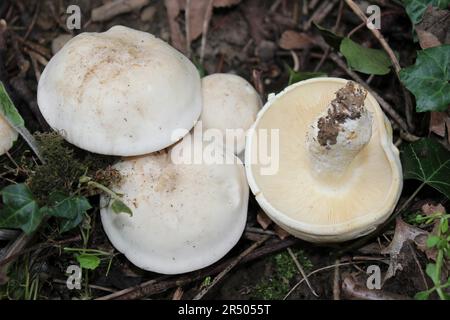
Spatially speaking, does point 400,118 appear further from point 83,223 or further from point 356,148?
point 83,223

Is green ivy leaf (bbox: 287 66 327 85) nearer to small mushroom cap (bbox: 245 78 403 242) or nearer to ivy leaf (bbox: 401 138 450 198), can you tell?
small mushroom cap (bbox: 245 78 403 242)

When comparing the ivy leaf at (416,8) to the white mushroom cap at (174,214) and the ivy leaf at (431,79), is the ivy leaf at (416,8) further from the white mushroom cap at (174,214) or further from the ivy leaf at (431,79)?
the white mushroom cap at (174,214)

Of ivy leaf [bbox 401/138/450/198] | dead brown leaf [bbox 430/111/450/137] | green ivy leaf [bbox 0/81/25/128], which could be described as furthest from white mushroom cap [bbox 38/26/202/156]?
dead brown leaf [bbox 430/111/450/137]

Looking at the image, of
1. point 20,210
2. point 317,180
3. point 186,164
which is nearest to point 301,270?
point 317,180

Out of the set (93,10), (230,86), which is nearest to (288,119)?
(230,86)

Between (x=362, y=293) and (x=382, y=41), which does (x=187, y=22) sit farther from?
(x=362, y=293)

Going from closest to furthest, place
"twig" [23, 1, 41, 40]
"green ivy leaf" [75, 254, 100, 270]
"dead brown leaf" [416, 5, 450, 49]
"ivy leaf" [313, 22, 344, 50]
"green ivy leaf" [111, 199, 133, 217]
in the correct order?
"green ivy leaf" [111, 199, 133, 217] → "green ivy leaf" [75, 254, 100, 270] → "dead brown leaf" [416, 5, 450, 49] → "ivy leaf" [313, 22, 344, 50] → "twig" [23, 1, 41, 40]

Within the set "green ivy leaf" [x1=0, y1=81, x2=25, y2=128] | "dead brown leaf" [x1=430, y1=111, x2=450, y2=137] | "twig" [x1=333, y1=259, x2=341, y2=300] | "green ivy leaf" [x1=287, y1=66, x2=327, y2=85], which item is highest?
"green ivy leaf" [x1=0, y1=81, x2=25, y2=128]
